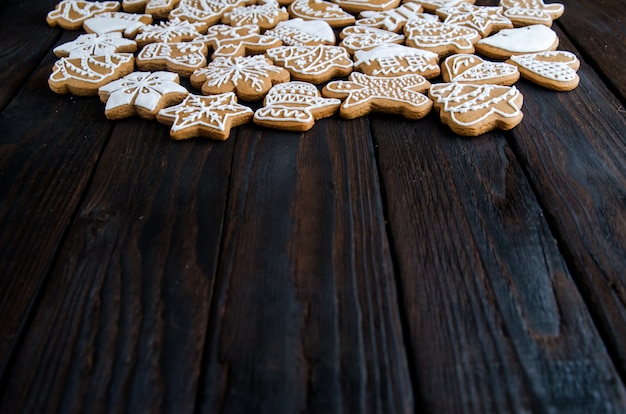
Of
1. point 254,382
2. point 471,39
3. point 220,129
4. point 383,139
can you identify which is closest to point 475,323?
point 254,382

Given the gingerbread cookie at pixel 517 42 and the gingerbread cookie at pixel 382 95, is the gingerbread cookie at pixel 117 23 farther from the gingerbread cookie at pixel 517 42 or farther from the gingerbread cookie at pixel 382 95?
the gingerbread cookie at pixel 517 42

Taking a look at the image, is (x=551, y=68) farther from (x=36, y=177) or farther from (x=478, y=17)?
(x=36, y=177)

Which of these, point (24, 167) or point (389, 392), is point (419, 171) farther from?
point (24, 167)

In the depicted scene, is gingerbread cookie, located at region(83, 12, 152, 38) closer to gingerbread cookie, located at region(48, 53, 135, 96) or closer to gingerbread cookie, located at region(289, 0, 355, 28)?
gingerbread cookie, located at region(48, 53, 135, 96)

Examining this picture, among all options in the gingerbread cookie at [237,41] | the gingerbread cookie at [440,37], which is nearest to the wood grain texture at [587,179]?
the gingerbread cookie at [440,37]

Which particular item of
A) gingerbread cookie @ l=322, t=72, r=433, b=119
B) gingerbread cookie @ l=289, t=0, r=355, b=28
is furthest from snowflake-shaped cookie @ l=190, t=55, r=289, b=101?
gingerbread cookie @ l=289, t=0, r=355, b=28

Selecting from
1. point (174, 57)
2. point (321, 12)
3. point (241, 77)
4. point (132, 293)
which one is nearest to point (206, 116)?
point (241, 77)

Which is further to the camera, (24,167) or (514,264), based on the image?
(24,167)
